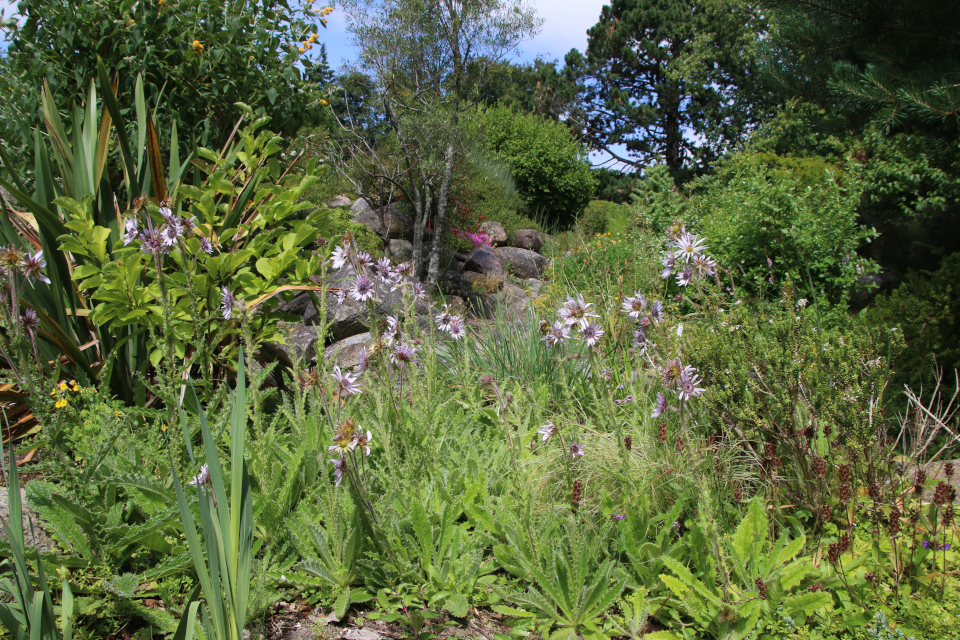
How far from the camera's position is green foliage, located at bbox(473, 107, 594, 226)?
16.8m

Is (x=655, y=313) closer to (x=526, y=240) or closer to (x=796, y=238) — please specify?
(x=796, y=238)

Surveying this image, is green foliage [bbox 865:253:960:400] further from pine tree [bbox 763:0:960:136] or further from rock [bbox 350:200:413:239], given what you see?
rock [bbox 350:200:413:239]

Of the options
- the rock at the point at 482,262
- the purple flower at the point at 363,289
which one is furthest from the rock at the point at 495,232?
the purple flower at the point at 363,289

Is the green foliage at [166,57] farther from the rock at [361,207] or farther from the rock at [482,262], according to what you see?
the rock at [482,262]

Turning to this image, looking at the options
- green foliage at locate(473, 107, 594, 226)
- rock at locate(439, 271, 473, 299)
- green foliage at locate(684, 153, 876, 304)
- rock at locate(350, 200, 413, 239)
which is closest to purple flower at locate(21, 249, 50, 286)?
green foliage at locate(684, 153, 876, 304)

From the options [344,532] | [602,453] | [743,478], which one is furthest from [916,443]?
[344,532]

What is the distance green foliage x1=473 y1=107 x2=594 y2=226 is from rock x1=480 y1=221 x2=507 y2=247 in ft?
9.57

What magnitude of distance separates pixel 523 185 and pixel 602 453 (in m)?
15.6

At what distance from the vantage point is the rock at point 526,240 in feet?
48.5

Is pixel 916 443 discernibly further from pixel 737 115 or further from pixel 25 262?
pixel 737 115

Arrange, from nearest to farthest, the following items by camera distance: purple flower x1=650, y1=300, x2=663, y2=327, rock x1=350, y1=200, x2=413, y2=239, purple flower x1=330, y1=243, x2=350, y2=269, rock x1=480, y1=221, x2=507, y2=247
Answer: purple flower x1=330, y1=243, x2=350, y2=269
purple flower x1=650, y1=300, x2=663, y2=327
rock x1=350, y1=200, x2=413, y2=239
rock x1=480, y1=221, x2=507, y2=247

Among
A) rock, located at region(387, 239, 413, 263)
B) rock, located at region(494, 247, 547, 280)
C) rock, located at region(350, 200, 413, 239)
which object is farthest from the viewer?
rock, located at region(494, 247, 547, 280)

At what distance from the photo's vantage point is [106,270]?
2236 mm

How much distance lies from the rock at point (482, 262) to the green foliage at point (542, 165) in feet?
16.3
